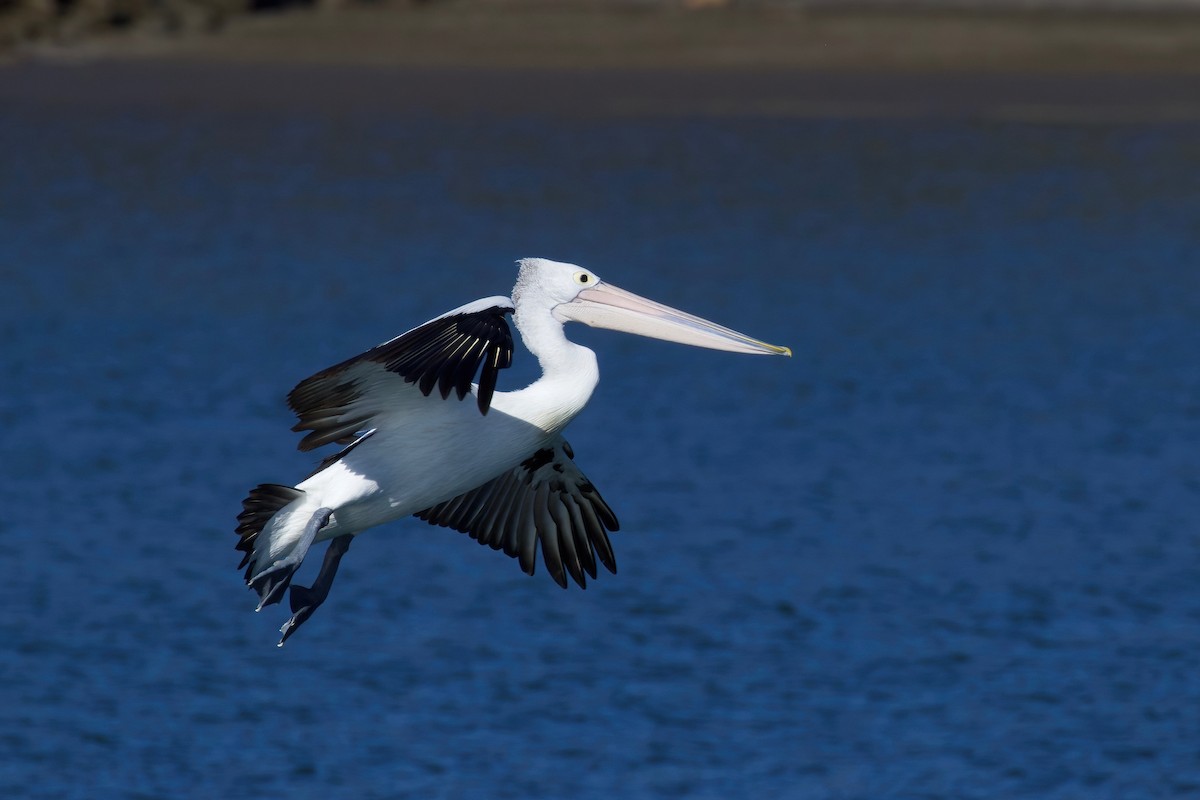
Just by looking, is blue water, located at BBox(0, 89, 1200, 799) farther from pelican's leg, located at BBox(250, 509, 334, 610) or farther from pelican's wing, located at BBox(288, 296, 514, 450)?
pelican's wing, located at BBox(288, 296, 514, 450)

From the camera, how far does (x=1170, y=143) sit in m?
29.6

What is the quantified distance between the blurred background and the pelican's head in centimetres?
422

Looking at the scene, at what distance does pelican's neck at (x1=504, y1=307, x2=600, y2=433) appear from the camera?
6.54m

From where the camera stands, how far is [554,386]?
6570 mm

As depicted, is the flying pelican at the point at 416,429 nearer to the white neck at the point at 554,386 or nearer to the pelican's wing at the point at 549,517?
the white neck at the point at 554,386

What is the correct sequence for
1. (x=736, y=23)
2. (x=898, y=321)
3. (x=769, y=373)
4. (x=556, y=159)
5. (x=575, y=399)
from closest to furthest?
1. (x=575, y=399)
2. (x=769, y=373)
3. (x=898, y=321)
4. (x=736, y=23)
5. (x=556, y=159)

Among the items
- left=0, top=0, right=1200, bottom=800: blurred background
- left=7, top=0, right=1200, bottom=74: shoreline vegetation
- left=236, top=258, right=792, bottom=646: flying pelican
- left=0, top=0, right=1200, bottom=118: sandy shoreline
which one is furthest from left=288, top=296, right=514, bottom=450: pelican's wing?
left=7, top=0, right=1200, bottom=74: shoreline vegetation

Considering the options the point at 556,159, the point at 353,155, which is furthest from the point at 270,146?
the point at 556,159

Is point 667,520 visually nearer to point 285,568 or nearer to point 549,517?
point 549,517

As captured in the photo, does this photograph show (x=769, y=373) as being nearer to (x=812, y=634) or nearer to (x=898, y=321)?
(x=898, y=321)

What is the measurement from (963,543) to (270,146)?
1905 centimetres

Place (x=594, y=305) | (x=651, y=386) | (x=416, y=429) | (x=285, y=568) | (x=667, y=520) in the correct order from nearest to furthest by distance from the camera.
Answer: (x=285, y=568), (x=416, y=429), (x=594, y=305), (x=667, y=520), (x=651, y=386)

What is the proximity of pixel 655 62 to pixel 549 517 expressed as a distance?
21.2m

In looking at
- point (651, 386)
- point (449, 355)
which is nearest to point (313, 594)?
point (449, 355)
